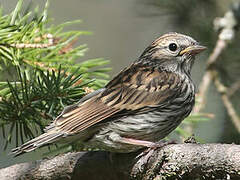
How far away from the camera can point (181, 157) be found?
2.62 meters

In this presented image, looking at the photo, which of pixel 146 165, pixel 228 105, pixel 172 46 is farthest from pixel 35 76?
pixel 228 105

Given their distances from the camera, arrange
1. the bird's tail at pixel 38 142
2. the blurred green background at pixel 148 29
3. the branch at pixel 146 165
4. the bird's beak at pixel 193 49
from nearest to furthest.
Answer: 1. the branch at pixel 146 165
2. the bird's tail at pixel 38 142
3. the bird's beak at pixel 193 49
4. the blurred green background at pixel 148 29

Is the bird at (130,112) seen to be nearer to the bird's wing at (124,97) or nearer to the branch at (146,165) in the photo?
the bird's wing at (124,97)

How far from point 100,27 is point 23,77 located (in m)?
4.49

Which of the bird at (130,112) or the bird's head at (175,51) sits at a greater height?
the bird's head at (175,51)

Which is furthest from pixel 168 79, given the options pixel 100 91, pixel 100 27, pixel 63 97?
pixel 100 27

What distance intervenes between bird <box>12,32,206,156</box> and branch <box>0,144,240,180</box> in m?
0.12

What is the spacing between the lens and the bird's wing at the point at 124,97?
3188 mm

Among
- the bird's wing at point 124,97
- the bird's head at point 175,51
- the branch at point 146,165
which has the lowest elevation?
the branch at point 146,165

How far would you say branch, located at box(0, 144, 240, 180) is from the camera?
2.47 metres

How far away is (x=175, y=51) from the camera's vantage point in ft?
12.9

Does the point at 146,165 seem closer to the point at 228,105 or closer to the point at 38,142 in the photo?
the point at 38,142

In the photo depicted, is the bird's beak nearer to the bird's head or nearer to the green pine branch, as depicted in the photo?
the bird's head

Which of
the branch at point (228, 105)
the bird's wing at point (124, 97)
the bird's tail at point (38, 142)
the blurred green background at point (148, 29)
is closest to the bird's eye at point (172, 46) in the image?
the bird's wing at point (124, 97)
